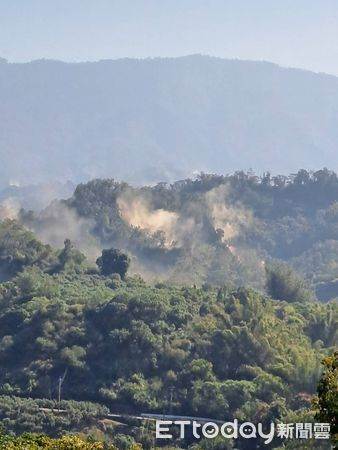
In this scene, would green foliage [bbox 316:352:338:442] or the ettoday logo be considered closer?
green foliage [bbox 316:352:338:442]

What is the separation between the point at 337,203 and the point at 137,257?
102 feet

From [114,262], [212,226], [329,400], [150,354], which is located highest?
[212,226]

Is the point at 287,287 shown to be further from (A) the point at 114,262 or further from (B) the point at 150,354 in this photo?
(B) the point at 150,354

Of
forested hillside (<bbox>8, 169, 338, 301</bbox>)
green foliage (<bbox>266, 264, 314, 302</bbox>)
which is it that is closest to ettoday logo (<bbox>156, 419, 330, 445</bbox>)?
green foliage (<bbox>266, 264, 314, 302</bbox>)

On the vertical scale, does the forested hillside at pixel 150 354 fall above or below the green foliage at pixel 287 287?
below

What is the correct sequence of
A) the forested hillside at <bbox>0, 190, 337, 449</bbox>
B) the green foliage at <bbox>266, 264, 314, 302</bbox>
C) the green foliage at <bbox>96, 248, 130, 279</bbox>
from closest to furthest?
1. the forested hillside at <bbox>0, 190, 337, 449</bbox>
2. the green foliage at <bbox>266, 264, 314, 302</bbox>
3. the green foliage at <bbox>96, 248, 130, 279</bbox>

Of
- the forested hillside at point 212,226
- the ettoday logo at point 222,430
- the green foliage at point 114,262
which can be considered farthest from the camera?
the forested hillside at point 212,226

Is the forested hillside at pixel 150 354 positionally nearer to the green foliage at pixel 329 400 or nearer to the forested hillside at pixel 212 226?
the green foliage at pixel 329 400

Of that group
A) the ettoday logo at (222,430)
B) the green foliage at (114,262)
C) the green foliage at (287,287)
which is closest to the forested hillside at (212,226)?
the green foliage at (114,262)

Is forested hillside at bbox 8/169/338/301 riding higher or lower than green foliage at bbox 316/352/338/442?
higher

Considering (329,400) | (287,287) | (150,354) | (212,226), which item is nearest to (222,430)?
(150,354)

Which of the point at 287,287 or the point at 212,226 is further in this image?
the point at 212,226

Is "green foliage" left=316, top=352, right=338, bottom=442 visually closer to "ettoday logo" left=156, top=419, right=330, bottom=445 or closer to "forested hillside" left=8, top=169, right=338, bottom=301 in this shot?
"ettoday logo" left=156, top=419, right=330, bottom=445

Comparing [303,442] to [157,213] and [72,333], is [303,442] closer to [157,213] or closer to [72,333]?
[72,333]
